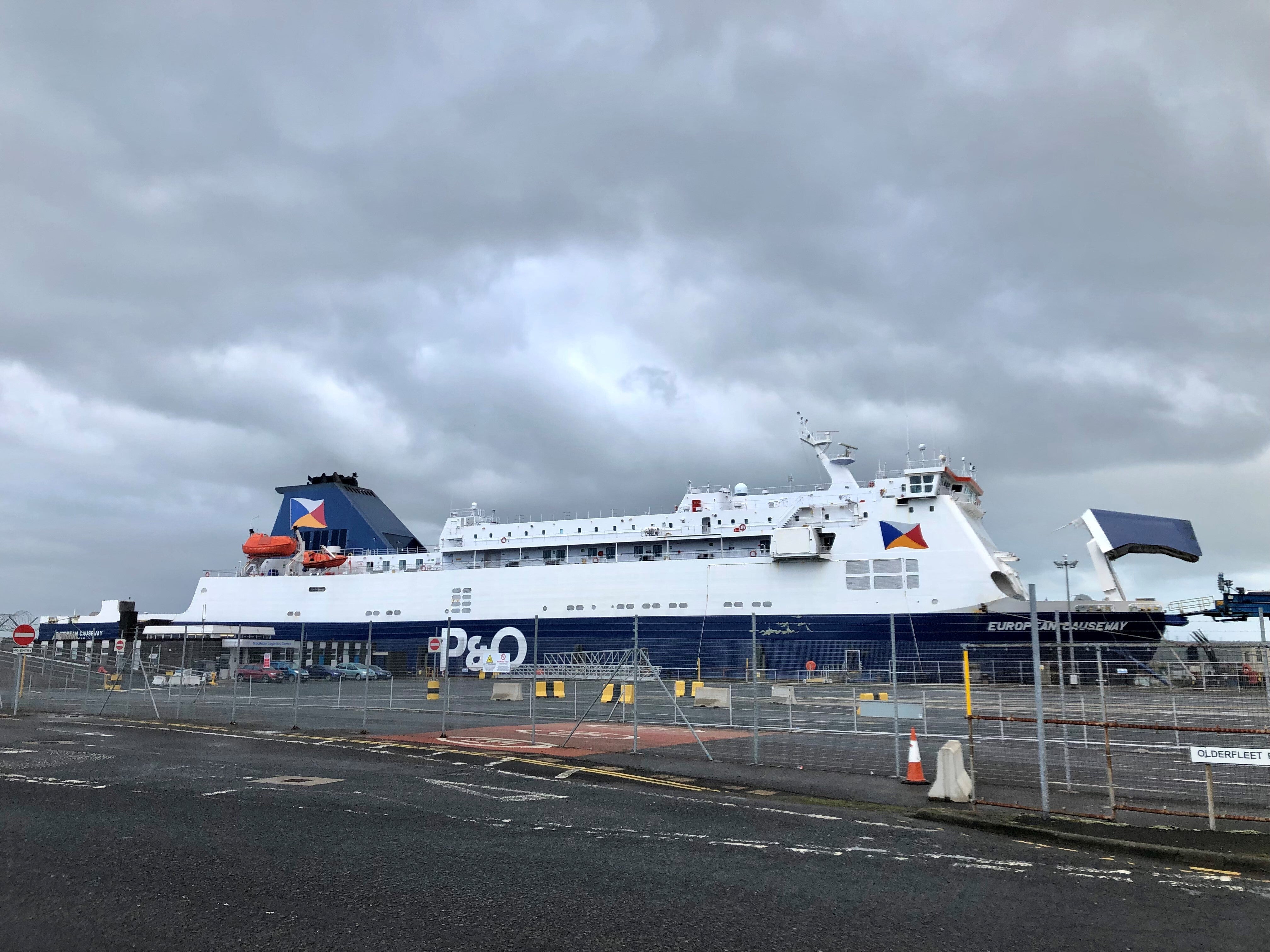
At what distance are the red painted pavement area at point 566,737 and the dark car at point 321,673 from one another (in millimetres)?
26617

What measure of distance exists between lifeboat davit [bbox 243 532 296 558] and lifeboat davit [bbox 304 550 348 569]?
2.35m

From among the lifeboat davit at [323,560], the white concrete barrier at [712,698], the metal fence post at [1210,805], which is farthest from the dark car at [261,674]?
the metal fence post at [1210,805]

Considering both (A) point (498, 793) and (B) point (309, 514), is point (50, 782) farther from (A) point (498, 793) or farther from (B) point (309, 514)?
(B) point (309, 514)

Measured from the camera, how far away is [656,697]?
1118 inches

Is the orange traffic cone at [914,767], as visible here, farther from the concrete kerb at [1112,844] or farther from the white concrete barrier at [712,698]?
the white concrete barrier at [712,698]

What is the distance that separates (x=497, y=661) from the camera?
4841cm

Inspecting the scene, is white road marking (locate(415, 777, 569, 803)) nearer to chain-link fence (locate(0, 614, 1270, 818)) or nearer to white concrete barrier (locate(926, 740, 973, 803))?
chain-link fence (locate(0, 614, 1270, 818))

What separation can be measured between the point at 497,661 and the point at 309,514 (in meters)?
19.4

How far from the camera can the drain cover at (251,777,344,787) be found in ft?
37.7

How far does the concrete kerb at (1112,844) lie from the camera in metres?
7.73

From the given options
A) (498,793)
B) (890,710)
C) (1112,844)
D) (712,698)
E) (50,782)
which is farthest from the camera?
(712,698)

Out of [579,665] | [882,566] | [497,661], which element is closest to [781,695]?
[882,566]

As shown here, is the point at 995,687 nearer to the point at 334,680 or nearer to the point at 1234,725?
the point at 1234,725

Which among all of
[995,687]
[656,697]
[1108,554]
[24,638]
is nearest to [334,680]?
[24,638]
